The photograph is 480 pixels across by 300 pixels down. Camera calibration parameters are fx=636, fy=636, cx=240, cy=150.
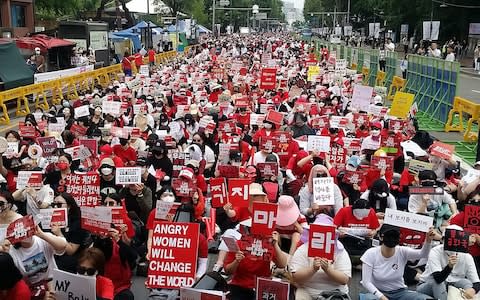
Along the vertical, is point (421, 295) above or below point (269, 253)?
below

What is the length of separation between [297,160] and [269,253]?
4617mm

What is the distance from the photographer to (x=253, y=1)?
498ft

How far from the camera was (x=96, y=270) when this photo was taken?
17.6 feet

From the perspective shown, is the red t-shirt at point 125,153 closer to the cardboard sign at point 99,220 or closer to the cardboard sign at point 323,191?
the cardboard sign at point 323,191

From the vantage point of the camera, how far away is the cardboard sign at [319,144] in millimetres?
10367

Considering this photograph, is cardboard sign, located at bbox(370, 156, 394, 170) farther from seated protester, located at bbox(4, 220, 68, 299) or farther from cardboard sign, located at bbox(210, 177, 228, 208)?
seated protester, located at bbox(4, 220, 68, 299)

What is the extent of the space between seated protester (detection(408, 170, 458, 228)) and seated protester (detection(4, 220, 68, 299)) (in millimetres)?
4396

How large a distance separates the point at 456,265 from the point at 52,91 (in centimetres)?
2301

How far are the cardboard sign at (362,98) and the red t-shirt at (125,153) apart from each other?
24.7 ft

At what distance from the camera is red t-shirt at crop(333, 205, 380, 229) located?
7.79 meters

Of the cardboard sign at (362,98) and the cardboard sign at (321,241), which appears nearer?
the cardboard sign at (321,241)

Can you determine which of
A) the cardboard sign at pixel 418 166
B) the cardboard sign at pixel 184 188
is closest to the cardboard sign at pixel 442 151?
the cardboard sign at pixel 418 166

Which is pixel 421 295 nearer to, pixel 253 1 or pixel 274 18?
pixel 253 1

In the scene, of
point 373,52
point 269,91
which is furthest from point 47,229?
point 373,52
